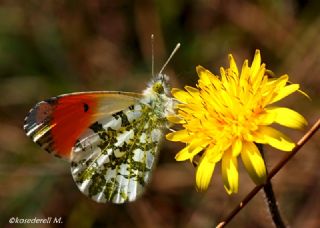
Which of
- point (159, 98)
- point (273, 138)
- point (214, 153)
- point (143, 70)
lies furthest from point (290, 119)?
point (143, 70)

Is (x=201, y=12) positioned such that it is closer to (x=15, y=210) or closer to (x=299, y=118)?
(x=15, y=210)

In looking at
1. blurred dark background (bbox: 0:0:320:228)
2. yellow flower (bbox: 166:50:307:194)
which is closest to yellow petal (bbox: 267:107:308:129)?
yellow flower (bbox: 166:50:307:194)

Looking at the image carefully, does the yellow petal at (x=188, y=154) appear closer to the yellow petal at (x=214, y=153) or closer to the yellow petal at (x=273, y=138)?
the yellow petal at (x=214, y=153)

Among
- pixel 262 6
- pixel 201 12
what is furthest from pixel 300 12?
pixel 201 12

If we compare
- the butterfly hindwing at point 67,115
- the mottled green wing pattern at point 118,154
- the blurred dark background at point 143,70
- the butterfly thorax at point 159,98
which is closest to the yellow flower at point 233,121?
the butterfly thorax at point 159,98

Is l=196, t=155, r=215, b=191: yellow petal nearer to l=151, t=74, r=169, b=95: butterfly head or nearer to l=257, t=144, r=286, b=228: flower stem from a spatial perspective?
l=257, t=144, r=286, b=228: flower stem
